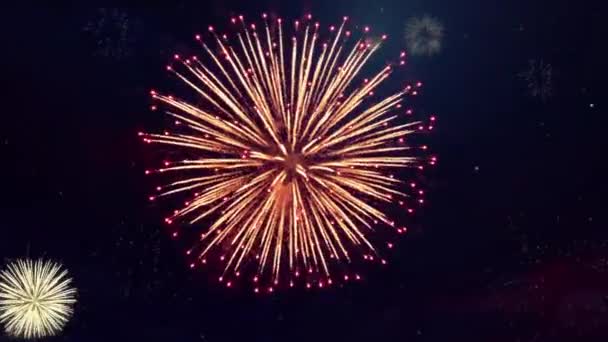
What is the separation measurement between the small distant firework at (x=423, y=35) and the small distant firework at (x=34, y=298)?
27.9ft

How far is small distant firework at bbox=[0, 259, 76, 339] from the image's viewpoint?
13.1 metres

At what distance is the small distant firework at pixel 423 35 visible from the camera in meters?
13.7

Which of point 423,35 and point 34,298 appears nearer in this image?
point 34,298

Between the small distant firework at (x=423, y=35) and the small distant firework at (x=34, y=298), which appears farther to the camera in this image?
the small distant firework at (x=423, y=35)

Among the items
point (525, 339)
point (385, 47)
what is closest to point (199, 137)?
point (385, 47)

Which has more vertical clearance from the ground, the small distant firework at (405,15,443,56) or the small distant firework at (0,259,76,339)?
the small distant firework at (405,15,443,56)

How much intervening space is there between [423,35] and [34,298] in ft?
30.6

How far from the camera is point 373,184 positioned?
12281 mm

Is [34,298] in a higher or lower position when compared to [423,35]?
lower

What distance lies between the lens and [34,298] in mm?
13055

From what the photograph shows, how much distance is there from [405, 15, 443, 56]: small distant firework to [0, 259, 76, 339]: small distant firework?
8502 millimetres

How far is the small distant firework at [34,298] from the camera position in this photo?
1305 centimetres

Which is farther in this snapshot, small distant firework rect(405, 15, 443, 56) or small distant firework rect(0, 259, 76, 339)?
small distant firework rect(405, 15, 443, 56)

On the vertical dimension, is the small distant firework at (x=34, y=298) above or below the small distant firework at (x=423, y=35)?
below
